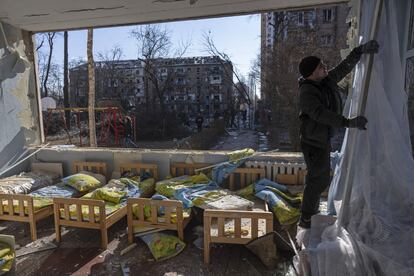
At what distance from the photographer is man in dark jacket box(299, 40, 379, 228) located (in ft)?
6.24

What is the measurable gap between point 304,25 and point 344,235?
14.7m

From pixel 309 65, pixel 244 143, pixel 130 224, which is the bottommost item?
pixel 244 143

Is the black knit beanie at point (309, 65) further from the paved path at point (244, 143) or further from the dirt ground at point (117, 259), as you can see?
the paved path at point (244, 143)

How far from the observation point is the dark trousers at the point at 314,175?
206 centimetres

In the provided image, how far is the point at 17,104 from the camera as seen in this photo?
4.30 metres

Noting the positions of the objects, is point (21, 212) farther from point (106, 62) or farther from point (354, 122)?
point (106, 62)

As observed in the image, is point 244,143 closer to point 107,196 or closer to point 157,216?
point 107,196

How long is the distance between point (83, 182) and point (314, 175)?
2732 mm

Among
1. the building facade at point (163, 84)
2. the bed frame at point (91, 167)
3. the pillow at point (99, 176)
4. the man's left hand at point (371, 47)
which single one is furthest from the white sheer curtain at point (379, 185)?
the building facade at point (163, 84)

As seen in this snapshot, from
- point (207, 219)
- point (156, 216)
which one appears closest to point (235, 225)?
point (207, 219)

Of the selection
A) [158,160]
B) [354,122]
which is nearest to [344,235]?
[354,122]

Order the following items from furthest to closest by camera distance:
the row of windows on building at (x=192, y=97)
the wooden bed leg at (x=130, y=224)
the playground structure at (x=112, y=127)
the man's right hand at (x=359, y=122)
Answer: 1. the row of windows on building at (x=192, y=97)
2. the playground structure at (x=112, y=127)
3. the wooden bed leg at (x=130, y=224)
4. the man's right hand at (x=359, y=122)

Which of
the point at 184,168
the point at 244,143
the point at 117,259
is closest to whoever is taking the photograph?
the point at 117,259

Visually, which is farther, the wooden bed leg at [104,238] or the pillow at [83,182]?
the pillow at [83,182]
